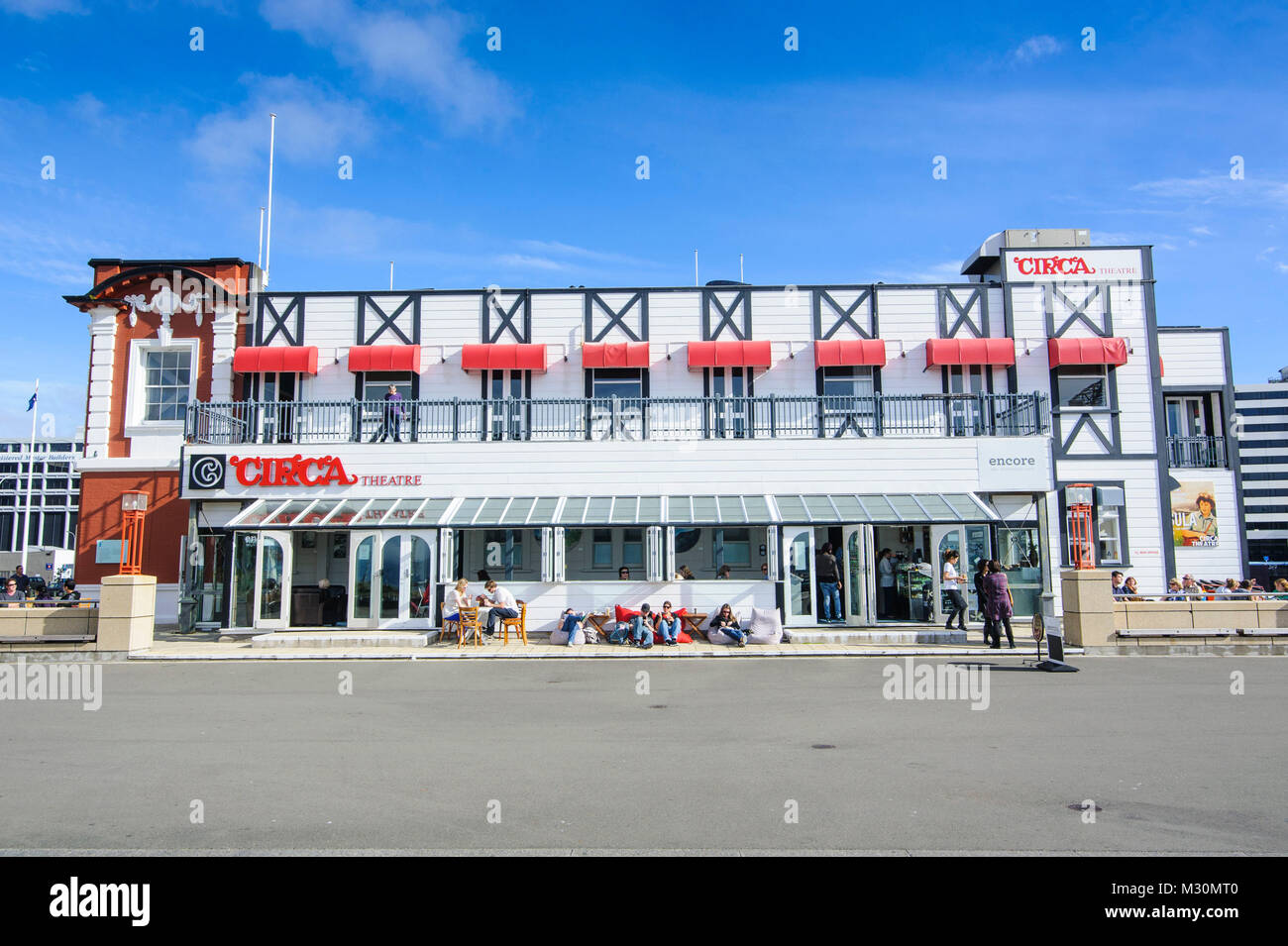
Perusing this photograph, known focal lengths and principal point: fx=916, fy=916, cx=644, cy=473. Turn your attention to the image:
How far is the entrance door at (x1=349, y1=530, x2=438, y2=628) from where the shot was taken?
1925 centimetres

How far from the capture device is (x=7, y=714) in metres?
10.2

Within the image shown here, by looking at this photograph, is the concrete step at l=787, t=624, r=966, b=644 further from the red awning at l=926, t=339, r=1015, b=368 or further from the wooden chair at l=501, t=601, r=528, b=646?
the red awning at l=926, t=339, r=1015, b=368

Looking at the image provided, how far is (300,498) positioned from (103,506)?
5.84 metres

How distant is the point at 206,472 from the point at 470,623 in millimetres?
8213

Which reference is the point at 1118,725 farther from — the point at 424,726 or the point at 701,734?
the point at 424,726

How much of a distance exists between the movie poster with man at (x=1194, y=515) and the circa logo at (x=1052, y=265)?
648 centimetres

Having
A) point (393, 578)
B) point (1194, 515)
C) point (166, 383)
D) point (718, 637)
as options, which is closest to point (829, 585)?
point (718, 637)

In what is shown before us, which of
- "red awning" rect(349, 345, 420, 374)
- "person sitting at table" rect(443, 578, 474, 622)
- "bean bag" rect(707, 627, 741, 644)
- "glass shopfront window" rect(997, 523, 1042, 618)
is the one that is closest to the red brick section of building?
"red awning" rect(349, 345, 420, 374)

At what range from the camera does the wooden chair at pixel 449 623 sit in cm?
1794

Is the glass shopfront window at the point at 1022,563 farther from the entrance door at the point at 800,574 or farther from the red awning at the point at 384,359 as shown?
the red awning at the point at 384,359

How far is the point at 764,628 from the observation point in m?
17.6
